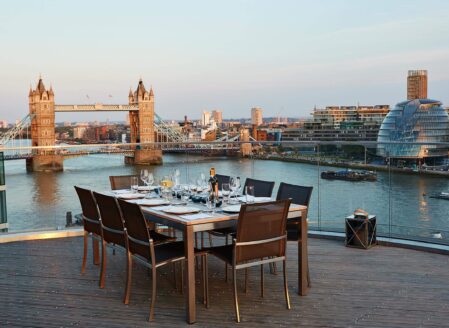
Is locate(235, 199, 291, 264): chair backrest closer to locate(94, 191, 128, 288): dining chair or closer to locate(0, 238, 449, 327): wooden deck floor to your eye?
locate(0, 238, 449, 327): wooden deck floor

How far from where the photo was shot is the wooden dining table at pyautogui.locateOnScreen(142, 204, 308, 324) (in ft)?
9.78

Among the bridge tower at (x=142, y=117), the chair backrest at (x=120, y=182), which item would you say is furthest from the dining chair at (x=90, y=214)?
the bridge tower at (x=142, y=117)

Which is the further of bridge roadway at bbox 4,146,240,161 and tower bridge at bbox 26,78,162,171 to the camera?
tower bridge at bbox 26,78,162,171

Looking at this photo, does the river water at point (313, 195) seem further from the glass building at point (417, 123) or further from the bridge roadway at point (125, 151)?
the glass building at point (417, 123)

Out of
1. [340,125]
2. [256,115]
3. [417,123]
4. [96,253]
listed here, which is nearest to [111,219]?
[96,253]

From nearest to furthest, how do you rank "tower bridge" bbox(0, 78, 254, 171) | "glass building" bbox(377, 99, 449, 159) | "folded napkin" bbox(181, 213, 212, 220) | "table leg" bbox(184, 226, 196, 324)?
"table leg" bbox(184, 226, 196, 324) < "folded napkin" bbox(181, 213, 212, 220) < "glass building" bbox(377, 99, 449, 159) < "tower bridge" bbox(0, 78, 254, 171)

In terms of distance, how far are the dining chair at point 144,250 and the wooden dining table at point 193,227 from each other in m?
0.17

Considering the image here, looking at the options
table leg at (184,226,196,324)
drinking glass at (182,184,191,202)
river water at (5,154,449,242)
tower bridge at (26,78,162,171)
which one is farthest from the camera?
tower bridge at (26,78,162,171)

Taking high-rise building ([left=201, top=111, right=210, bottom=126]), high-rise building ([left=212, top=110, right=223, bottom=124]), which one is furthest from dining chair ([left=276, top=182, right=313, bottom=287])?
high-rise building ([left=212, top=110, right=223, bottom=124])

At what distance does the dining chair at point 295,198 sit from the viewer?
3602 millimetres

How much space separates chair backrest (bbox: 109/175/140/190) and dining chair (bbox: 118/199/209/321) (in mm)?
1528

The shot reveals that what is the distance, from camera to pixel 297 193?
391 centimetres

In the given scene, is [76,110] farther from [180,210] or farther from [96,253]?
[180,210]

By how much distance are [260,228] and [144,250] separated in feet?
2.45
